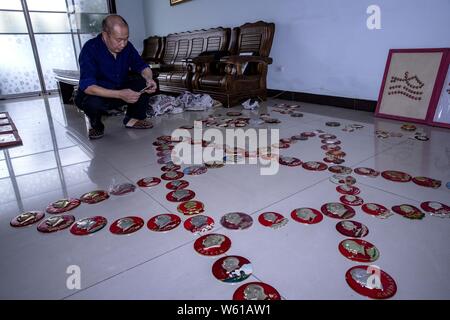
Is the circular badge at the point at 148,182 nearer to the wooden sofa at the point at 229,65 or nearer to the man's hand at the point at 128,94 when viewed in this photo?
the man's hand at the point at 128,94

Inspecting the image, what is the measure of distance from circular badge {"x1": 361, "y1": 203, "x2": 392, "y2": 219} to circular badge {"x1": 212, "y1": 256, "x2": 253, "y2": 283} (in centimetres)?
62

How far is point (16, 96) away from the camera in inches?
239

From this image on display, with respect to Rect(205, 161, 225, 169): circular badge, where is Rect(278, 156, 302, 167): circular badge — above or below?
above

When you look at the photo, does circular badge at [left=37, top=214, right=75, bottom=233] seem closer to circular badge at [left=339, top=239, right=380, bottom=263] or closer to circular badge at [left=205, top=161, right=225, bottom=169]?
circular badge at [left=205, top=161, right=225, bottom=169]

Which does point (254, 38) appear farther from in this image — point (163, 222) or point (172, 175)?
point (163, 222)

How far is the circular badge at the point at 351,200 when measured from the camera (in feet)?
4.28

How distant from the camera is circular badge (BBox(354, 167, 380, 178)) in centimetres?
157

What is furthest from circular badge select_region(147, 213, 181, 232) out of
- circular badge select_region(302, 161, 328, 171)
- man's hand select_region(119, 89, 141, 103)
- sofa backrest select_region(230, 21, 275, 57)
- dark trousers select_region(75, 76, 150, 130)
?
sofa backrest select_region(230, 21, 275, 57)

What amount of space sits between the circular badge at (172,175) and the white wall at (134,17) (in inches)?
240

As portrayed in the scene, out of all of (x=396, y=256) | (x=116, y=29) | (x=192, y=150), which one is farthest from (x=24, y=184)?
(x=396, y=256)

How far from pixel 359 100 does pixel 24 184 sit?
3152mm

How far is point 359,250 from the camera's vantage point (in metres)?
1.00

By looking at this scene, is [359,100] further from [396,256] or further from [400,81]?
[396,256]

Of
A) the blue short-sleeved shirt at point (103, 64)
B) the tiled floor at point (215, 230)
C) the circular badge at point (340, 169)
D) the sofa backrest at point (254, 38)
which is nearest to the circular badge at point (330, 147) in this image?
the tiled floor at point (215, 230)
